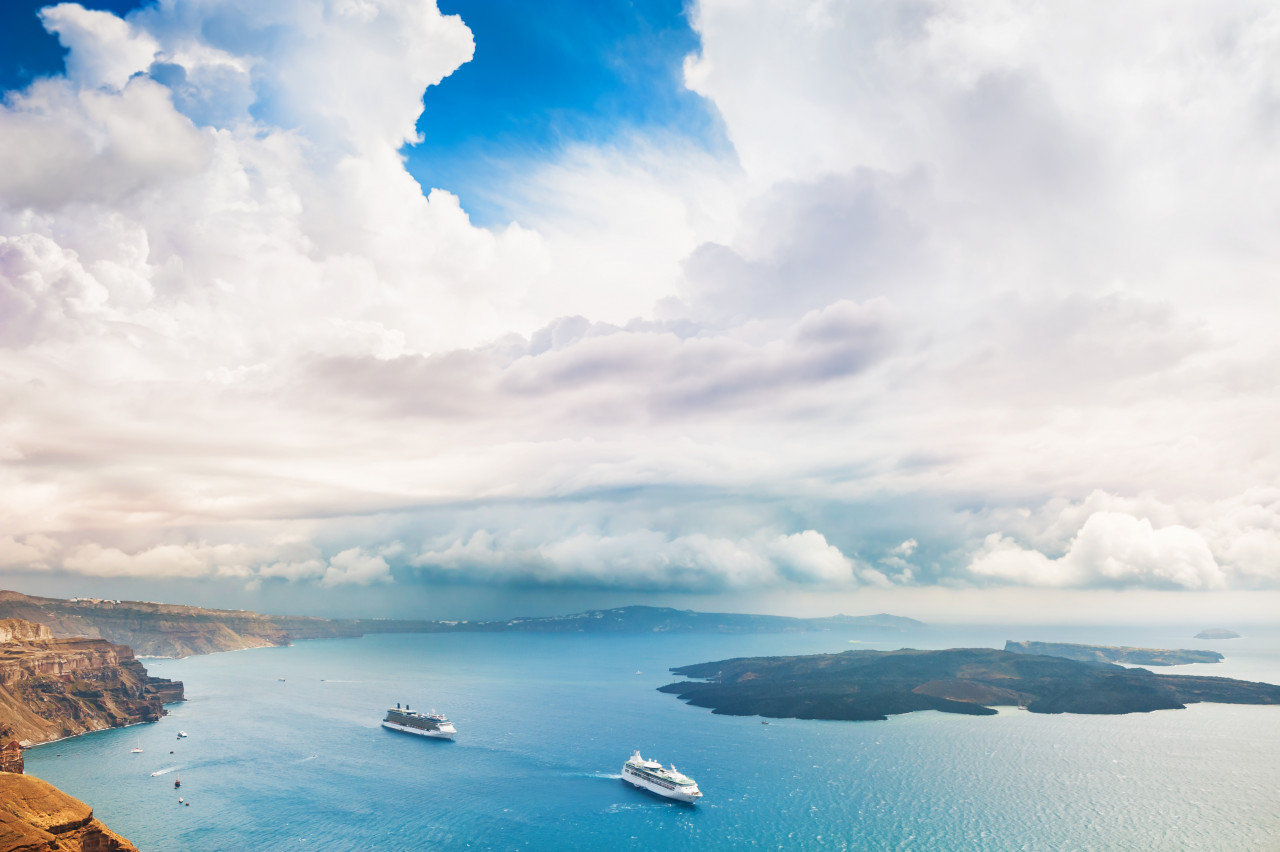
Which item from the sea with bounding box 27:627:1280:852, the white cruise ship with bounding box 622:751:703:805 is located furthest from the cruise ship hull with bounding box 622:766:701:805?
the sea with bounding box 27:627:1280:852

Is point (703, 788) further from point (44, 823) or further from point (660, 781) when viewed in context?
point (44, 823)

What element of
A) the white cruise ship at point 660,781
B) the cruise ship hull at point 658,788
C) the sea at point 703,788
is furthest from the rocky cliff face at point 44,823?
the white cruise ship at point 660,781

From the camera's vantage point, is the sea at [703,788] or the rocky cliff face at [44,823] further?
the sea at [703,788]

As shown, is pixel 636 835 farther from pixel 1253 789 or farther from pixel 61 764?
pixel 61 764

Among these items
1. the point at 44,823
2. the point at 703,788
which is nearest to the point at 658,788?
the point at 703,788

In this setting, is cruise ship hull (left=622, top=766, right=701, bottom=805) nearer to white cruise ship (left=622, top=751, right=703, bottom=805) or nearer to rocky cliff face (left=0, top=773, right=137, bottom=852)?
white cruise ship (left=622, top=751, right=703, bottom=805)

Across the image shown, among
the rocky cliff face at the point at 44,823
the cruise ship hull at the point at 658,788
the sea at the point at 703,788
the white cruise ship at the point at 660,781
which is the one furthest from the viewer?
the white cruise ship at the point at 660,781

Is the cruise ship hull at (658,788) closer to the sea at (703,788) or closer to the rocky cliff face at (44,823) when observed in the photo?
the sea at (703,788)
